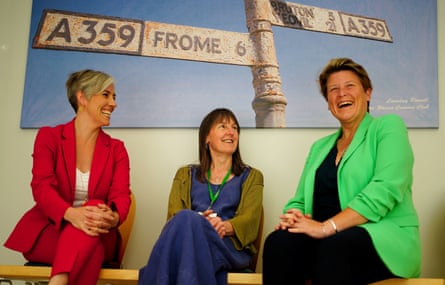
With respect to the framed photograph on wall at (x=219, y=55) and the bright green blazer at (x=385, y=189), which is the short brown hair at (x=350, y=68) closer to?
the bright green blazer at (x=385, y=189)

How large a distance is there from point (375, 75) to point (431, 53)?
315mm

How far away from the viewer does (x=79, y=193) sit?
87.9 inches

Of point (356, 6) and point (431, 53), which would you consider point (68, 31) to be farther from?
point (431, 53)

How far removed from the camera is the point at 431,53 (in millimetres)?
2693

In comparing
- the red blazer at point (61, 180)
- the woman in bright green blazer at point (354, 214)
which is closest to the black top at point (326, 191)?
the woman in bright green blazer at point (354, 214)

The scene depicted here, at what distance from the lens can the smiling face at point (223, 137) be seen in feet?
7.89

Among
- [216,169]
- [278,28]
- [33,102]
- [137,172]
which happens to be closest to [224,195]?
[216,169]

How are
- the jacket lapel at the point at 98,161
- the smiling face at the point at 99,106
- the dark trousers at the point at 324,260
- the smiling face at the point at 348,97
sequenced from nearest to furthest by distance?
1. the dark trousers at the point at 324,260
2. the smiling face at the point at 348,97
3. the jacket lapel at the point at 98,161
4. the smiling face at the point at 99,106

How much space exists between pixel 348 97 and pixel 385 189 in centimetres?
46

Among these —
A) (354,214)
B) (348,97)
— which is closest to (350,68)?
(348,97)

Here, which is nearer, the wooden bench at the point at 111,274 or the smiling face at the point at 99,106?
the wooden bench at the point at 111,274

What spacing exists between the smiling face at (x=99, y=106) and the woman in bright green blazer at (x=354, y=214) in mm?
945

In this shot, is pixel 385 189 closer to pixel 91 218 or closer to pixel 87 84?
pixel 91 218

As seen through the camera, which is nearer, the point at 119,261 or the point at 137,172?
the point at 119,261
